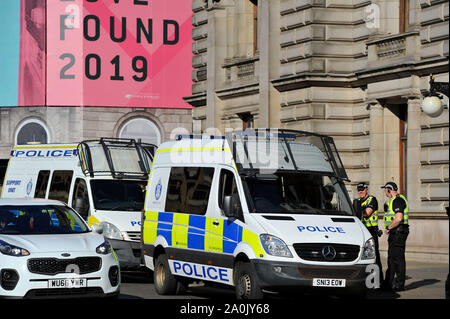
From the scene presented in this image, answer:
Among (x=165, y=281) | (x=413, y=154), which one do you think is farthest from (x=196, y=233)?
(x=413, y=154)

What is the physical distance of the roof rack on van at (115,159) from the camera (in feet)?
69.4

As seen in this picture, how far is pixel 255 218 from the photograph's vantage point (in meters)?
14.8

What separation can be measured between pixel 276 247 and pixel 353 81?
48.4 feet

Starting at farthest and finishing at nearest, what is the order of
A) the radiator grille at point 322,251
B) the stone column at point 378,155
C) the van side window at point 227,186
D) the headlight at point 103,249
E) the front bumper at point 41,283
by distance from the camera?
the stone column at point 378,155, the van side window at point 227,186, the headlight at point 103,249, the radiator grille at point 322,251, the front bumper at point 41,283

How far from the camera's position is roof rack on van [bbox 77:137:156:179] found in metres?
21.2

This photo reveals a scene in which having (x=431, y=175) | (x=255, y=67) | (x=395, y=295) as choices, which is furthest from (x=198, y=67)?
(x=395, y=295)

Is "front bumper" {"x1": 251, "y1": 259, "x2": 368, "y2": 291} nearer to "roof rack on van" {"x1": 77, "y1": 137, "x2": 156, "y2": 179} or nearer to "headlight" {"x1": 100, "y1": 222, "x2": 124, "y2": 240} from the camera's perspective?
"headlight" {"x1": 100, "y1": 222, "x2": 124, "y2": 240}

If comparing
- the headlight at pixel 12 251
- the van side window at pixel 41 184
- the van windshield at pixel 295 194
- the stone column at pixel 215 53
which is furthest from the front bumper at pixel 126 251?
the stone column at pixel 215 53

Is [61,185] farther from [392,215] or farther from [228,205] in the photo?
[228,205]

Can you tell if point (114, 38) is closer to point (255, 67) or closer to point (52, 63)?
point (52, 63)

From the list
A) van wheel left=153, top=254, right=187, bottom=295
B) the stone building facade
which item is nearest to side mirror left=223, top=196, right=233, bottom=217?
van wheel left=153, top=254, right=187, bottom=295

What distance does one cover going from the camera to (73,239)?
14766mm

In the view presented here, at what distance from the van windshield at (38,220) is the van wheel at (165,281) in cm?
181

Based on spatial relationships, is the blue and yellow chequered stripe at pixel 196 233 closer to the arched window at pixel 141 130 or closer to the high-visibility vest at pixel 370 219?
the high-visibility vest at pixel 370 219
